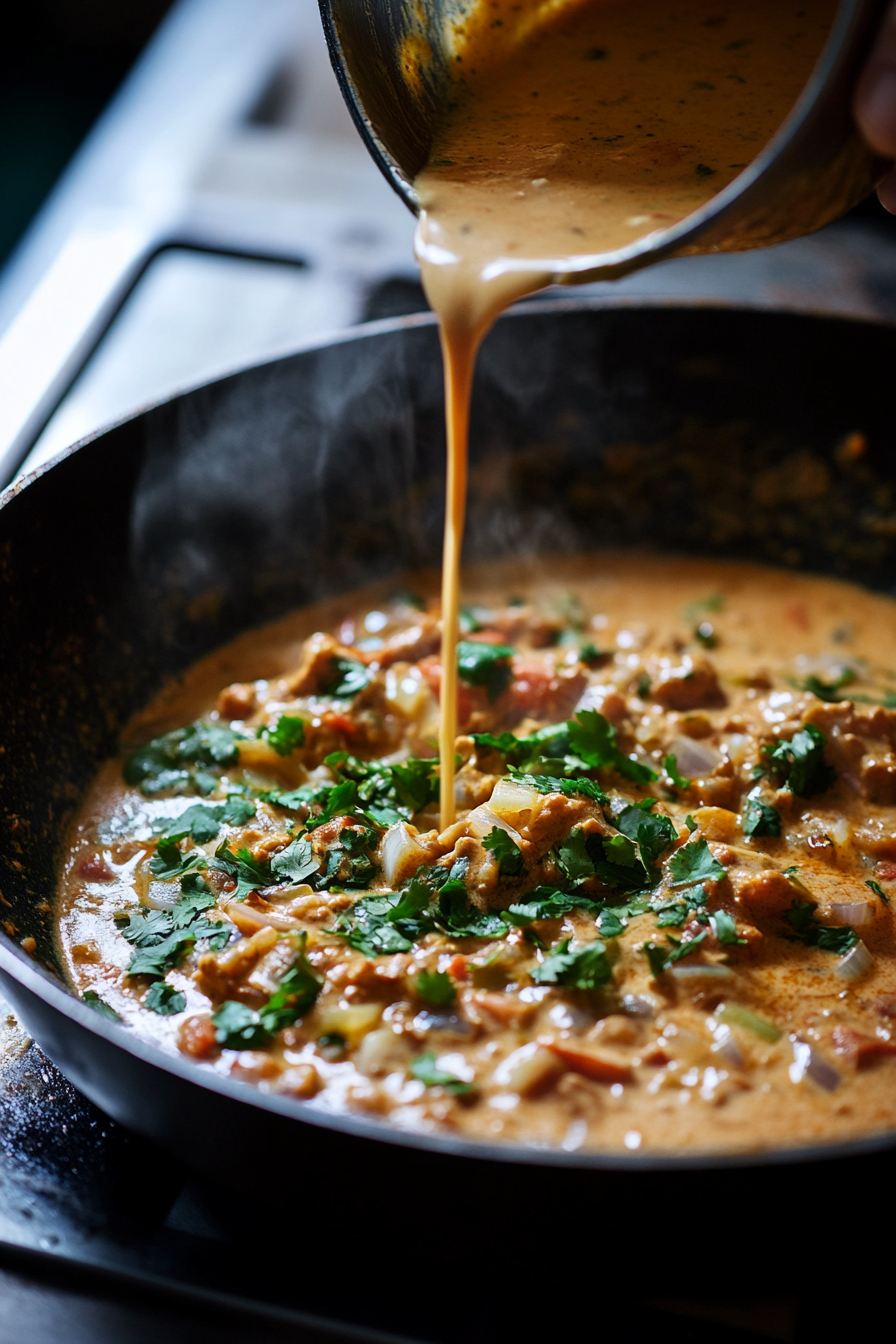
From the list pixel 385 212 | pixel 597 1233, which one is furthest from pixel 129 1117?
pixel 385 212

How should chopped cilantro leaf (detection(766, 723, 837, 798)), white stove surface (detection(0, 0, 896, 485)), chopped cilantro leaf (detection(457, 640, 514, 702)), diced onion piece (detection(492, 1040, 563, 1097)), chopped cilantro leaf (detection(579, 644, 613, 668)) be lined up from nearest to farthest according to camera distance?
diced onion piece (detection(492, 1040, 563, 1097)) → chopped cilantro leaf (detection(766, 723, 837, 798)) → chopped cilantro leaf (detection(457, 640, 514, 702)) → chopped cilantro leaf (detection(579, 644, 613, 668)) → white stove surface (detection(0, 0, 896, 485))

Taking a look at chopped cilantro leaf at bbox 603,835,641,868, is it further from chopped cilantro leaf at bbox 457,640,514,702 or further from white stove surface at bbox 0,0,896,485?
white stove surface at bbox 0,0,896,485

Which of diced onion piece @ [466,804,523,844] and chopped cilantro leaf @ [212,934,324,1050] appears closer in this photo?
A: chopped cilantro leaf @ [212,934,324,1050]

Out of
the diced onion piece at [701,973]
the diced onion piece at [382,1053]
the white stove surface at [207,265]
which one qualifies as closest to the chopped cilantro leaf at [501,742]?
the diced onion piece at [701,973]

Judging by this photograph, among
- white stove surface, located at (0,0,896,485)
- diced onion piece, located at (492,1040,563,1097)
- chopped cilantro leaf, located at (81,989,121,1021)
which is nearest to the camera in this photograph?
diced onion piece, located at (492,1040,563,1097)

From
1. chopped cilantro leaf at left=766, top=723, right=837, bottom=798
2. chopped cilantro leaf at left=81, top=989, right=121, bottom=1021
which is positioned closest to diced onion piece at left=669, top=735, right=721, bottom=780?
chopped cilantro leaf at left=766, top=723, right=837, bottom=798

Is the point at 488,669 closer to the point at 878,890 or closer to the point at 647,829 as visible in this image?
the point at 647,829

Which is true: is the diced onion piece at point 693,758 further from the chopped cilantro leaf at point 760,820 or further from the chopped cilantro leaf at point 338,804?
the chopped cilantro leaf at point 338,804
